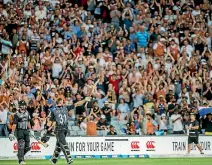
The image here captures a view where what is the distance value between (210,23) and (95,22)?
6354mm

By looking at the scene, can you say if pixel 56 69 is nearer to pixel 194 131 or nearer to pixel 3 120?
pixel 3 120

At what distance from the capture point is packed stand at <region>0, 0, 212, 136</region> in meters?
31.9

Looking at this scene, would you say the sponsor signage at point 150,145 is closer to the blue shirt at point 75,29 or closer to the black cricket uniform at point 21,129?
the black cricket uniform at point 21,129

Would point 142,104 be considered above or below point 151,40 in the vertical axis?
below

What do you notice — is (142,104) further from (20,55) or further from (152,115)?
(20,55)

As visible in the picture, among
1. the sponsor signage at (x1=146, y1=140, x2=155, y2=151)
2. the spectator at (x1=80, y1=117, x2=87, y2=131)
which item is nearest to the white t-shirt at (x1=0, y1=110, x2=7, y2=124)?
the spectator at (x1=80, y1=117, x2=87, y2=131)

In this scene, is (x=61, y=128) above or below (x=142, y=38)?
below

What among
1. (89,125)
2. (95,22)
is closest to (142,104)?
(89,125)

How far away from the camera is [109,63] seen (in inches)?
1344

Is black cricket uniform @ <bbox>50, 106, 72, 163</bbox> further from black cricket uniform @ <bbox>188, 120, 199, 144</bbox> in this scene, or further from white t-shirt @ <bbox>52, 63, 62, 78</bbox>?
black cricket uniform @ <bbox>188, 120, 199, 144</bbox>

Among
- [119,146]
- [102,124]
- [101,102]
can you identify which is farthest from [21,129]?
[101,102]

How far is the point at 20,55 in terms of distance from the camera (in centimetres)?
3319

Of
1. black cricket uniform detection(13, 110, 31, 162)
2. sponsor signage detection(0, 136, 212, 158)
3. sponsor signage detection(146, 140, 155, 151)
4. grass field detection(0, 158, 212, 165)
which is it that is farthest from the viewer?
sponsor signage detection(146, 140, 155, 151)

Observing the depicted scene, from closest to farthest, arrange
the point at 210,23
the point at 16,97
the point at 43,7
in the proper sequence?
the point at 16,97 < the point at 43,7 < the point at 210,23
